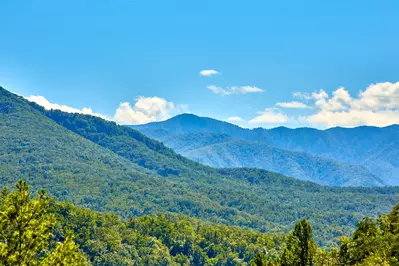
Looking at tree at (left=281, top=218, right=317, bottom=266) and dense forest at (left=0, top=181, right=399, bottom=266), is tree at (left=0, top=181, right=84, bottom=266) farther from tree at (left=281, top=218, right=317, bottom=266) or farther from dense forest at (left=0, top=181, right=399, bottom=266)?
tree at (left=281, top=218, right=317, bottom=266)

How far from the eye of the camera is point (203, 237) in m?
177

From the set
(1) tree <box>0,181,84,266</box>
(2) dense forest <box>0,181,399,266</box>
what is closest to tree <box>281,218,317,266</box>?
(2) dense forest <box>0,181,399,266</box>

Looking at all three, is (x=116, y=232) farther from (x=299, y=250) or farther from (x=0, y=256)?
(x=0, y=256)

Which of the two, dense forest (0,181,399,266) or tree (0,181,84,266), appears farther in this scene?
dense forest (0,181,399,266)

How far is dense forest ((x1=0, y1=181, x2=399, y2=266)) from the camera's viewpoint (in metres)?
23.9

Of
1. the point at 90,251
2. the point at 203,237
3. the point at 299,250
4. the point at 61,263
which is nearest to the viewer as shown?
the point at 61,263

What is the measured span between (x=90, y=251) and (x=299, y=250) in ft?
386

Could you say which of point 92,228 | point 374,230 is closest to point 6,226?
point 374,230

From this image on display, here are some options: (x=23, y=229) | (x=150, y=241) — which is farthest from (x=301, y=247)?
(x=150, y=241)

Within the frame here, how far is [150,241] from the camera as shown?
522 ft

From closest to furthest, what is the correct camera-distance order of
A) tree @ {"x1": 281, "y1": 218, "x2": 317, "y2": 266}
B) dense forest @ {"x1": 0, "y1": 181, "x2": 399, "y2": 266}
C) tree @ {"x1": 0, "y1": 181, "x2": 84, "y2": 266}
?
tree @ {"x1": 0, "y1": 181, "x2": 84, "y2": 266}
dense forest @ {"x1": 0, "y1": 181, "x2": 399, "y2": 266}
tree @ {"x1": 281, "y1": 218, "x2": 317, "y2": 266}

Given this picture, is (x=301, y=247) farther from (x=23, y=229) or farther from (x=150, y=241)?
(x=150, y=241)

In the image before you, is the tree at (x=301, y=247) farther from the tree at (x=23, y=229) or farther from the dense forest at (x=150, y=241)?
the tree at (x=23, y=229)

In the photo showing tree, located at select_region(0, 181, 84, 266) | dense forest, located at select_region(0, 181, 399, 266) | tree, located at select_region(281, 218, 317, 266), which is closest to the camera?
tree, located at select_region(0, 181, 84, 266)
